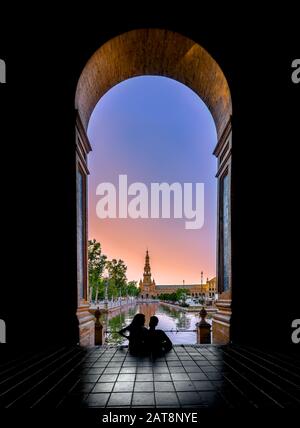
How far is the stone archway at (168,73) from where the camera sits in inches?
320

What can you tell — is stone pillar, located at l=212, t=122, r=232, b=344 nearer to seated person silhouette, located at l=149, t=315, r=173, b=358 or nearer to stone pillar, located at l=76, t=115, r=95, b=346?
seated person silhouette, located at l=149, t=315, r=173, b=358

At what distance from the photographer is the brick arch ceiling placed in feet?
27.3

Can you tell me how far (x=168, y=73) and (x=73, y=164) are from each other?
468 centimetres

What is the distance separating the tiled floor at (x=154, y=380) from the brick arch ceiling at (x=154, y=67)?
577 cm

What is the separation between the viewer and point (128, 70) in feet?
32.4

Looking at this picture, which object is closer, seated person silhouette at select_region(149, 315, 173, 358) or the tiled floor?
the tiled floor

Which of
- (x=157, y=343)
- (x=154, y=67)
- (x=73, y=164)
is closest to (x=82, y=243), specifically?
(x=73, y=164)

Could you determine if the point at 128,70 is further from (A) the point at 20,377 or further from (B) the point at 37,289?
(A) the point at 20,377

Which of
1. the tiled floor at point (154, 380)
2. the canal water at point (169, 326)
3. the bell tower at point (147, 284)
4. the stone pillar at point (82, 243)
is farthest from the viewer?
the bell tower at point (147, 284)

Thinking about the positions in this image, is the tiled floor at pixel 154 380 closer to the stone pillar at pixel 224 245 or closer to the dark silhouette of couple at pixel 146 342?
the dark silhouette of couple at pixel 146 342

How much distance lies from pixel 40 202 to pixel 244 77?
18.9 feet

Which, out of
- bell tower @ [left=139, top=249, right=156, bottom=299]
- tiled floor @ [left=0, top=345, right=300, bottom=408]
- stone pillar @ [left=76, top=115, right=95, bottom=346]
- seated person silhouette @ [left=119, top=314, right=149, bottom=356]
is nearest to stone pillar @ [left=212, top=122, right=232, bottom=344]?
tiled floor @ [left=0, top=345, right=300, bottom=408]

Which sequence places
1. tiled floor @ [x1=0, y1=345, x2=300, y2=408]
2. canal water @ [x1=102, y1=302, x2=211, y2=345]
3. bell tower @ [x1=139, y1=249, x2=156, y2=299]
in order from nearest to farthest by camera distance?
tiled floor @ [x1=0, y1=345, x2=300, y2=408], canal water @ [x1=102, y1=302, x2=211, y2=345], bell tower @ [x1=139, y1=249, x2=156, y2=299]

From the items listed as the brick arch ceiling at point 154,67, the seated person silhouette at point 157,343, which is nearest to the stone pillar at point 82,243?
the brick arch ceiling at point 154,67
